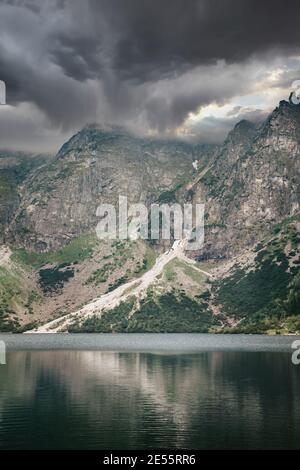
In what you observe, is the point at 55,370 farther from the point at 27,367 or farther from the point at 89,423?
the point at 89,423

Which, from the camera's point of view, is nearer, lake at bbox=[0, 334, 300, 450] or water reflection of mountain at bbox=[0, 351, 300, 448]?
lake at bbox=[0, 334, 300, 450]

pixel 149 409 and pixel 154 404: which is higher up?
pixel 149 409

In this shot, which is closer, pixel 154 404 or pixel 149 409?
pixel 149 409

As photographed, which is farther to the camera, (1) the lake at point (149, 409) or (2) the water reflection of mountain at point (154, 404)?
(2) the water reflection of mountain at point (154, 404)
